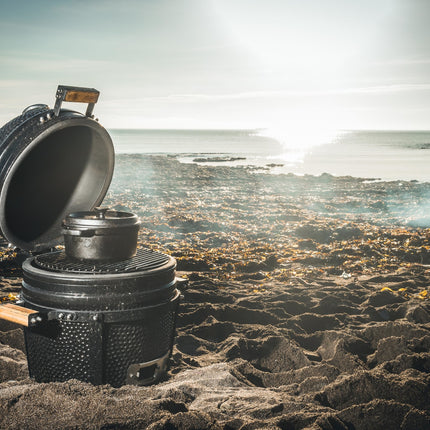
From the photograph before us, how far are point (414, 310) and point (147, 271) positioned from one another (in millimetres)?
3385

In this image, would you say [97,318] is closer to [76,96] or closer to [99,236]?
[99,236]

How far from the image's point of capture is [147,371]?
352 centimetres

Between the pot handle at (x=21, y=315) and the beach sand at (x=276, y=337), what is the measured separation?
1.48 feet

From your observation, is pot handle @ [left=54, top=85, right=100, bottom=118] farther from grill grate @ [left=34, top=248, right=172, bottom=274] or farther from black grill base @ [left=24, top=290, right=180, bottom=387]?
black grill base @ [left=24, top=290, right=180, bottom=387]

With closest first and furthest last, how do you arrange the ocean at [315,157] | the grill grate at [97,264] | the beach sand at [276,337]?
the beach sand at [276,337] → the grill grate at [97,264] → the ocean at [315,157]

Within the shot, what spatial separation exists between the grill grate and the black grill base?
0.29 m

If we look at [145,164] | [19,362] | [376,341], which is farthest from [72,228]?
[145,164]

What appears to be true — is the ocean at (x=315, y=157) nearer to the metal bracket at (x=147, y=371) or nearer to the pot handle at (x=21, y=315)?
the metal bracket at (x=147, y=371)

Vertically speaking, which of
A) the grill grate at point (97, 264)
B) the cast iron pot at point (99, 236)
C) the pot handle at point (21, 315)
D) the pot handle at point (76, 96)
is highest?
the pot handle at point (76, 96)

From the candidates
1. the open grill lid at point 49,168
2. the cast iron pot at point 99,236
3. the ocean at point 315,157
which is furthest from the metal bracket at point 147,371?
the ocean at point 315,157

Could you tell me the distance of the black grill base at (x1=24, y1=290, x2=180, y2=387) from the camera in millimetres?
3143

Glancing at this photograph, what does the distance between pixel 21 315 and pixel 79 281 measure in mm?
439

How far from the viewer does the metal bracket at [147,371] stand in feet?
11.0

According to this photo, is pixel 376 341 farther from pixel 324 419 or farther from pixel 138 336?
pixel 138 336
